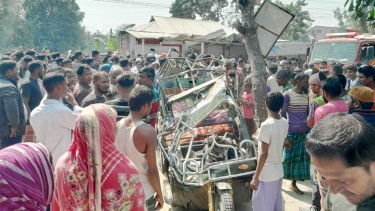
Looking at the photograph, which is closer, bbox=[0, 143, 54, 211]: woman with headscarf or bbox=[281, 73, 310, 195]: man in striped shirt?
bbox=[0, 143, 54, 211]: woman with headscarf

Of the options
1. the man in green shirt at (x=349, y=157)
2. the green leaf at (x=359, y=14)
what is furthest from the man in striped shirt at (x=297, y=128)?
the man in green shirt at (x=349, y=157)

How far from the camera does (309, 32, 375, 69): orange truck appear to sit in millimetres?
11766

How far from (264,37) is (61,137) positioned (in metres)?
5.38

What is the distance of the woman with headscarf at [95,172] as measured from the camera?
2158mm

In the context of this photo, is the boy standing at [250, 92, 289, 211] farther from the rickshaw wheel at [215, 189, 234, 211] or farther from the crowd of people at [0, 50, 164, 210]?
the crowd of people at [0, 50, 164, 210]

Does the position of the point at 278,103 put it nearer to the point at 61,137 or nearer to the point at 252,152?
the point at 252,152

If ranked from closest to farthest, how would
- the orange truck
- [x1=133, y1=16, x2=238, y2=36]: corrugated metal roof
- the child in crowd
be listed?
1. the child in crowd
2. the orange truck
3. [x1=133, y1=16, x2=238, y2=36]: corrugated metal roof

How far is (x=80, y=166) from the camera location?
218 centimetres

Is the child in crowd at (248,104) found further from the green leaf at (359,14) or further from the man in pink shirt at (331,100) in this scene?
the man in pink shirt at (331,100)

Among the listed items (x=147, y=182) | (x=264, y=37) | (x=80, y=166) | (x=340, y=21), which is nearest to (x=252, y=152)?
(x=147, y=182)

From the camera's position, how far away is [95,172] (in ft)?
7.07

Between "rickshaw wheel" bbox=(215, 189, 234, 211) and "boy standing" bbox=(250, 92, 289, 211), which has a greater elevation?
"boy standing" bbox=(250, 92, 289, 211)

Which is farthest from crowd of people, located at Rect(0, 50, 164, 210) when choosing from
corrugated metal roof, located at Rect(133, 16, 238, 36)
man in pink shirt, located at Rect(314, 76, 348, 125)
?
corrugated metal roof, located at Rect(133, 16, 238, 36)

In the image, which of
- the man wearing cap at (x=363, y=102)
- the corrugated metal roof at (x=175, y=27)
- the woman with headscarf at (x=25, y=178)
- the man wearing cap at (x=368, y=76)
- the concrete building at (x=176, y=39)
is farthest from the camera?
the corrugated metal roof at (x=175, y=27)
